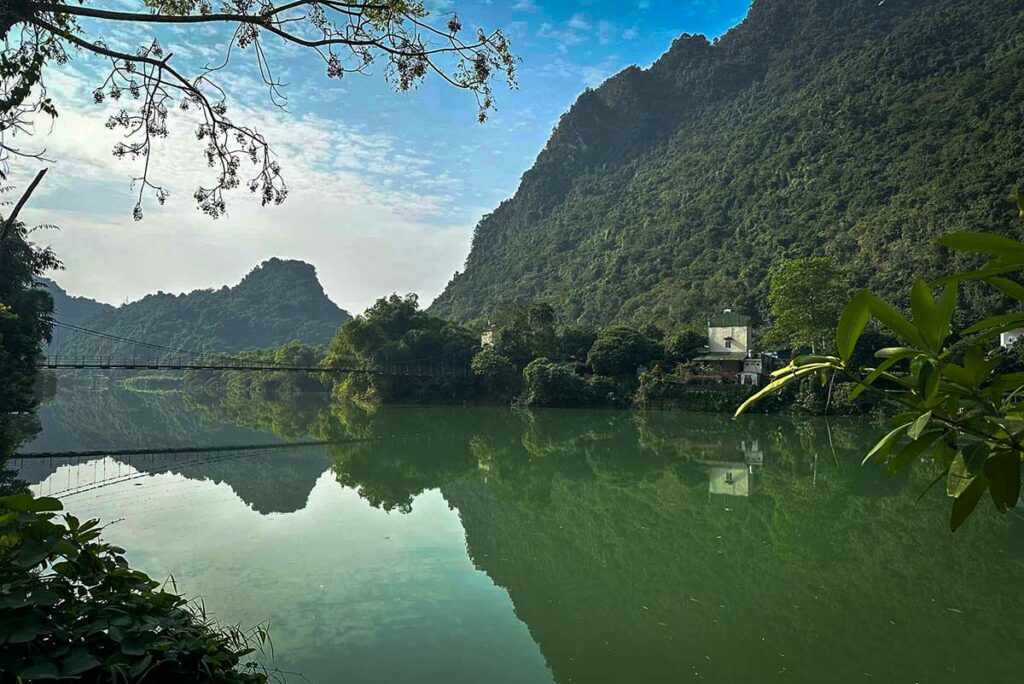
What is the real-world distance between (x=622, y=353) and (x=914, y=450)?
24758 millimetres

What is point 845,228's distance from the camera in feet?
108

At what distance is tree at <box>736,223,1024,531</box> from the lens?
0.51m

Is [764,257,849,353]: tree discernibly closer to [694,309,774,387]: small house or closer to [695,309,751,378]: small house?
[694,309,774,387]: small house

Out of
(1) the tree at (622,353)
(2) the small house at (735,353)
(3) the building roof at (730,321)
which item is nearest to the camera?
(2) the small house at (735,353)

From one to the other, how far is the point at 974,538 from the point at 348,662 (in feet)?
22.0

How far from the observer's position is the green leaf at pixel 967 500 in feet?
1.92

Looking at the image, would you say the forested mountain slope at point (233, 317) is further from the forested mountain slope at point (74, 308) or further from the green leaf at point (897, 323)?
the green leaf at point (897, 323)

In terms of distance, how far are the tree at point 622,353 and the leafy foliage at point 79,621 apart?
79.5 ft

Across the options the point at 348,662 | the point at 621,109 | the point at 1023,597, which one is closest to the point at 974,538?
the point at 1023,597

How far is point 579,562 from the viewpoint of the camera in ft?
20.3

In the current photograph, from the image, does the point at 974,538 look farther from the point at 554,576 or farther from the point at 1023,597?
the point at 554,576

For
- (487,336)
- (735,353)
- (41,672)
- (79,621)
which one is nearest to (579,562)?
(79,621)

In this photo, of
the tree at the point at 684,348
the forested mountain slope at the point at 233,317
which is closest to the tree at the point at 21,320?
the tree at the point at 684,348

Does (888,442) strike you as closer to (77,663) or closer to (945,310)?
(945,310)
